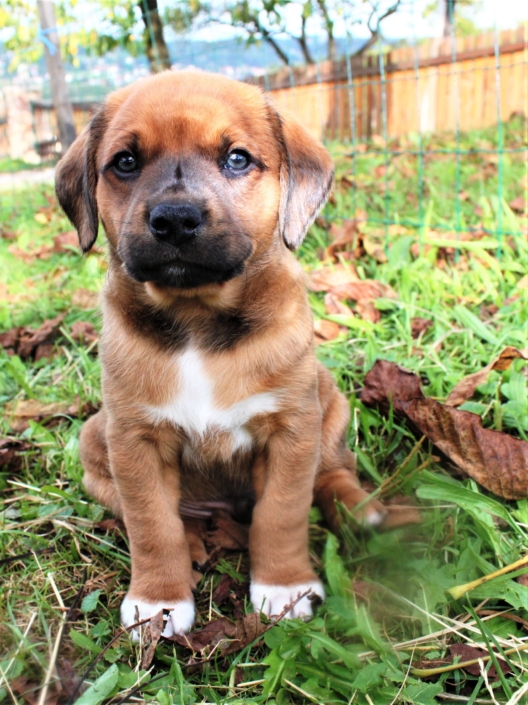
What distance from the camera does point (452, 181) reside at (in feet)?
21.4

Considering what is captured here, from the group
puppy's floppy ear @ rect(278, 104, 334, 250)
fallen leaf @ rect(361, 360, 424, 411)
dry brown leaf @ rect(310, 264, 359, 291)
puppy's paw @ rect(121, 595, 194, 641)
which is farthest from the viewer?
dry brown leaf @ rect(310, 264, 359, 291)

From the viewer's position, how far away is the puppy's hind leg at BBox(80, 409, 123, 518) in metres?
2.55

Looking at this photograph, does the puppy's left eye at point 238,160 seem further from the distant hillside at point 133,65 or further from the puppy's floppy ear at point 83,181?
the distant hillside at point 133,65

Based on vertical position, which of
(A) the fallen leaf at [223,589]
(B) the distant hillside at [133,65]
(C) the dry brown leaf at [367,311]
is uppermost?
(B) the distant hillside at [133,65]

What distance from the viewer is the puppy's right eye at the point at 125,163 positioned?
216cm

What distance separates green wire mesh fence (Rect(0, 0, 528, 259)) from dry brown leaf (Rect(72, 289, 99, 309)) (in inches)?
58.0

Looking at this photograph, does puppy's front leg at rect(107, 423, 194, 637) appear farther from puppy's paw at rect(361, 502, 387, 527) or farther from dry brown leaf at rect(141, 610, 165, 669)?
puppy's paw at rect(361, 502, 387, 527)

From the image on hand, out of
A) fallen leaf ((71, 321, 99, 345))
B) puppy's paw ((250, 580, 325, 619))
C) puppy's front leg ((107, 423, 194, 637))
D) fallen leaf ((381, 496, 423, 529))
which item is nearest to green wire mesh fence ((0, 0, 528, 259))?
fallen leaf ((71, 321, 99, 345))

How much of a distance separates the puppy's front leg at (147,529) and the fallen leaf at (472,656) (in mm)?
865

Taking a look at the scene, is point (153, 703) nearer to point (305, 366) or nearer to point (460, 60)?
point (305, 366)

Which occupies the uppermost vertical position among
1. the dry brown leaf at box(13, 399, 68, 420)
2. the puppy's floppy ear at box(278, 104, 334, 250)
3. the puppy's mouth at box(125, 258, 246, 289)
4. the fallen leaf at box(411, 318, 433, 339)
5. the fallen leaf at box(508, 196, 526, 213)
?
the puppy's floppy ear at box(278, 104, 334, 250)

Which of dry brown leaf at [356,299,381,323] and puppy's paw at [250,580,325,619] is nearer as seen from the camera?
puppy's paw at [250,580,325,619]

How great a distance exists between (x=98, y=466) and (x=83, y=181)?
3.71 ft

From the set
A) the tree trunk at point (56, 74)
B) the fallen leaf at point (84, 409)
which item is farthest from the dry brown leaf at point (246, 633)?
the tree trunk at point (56, 74)
